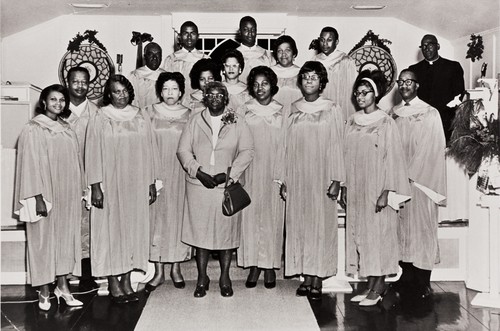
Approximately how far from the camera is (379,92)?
216 inches

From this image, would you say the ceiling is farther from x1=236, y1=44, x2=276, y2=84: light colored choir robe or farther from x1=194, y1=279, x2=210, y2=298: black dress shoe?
x1=194, y1=279, x2=210, y2=298: black dress shoe

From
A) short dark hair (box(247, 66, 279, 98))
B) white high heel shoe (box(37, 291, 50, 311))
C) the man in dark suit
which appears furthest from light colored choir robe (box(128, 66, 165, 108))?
the man in dark suit

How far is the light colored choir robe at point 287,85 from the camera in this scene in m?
6.30

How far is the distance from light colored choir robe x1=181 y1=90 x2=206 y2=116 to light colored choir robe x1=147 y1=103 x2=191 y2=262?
0.21 metres

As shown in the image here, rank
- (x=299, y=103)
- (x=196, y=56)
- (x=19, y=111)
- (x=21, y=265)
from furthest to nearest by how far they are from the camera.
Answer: (x=19, y=111), (x=196, y=56), (x=21, y=265), (x=299, y=103)

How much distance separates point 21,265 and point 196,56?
112 inches

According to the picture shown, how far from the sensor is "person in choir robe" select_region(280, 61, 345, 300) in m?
5.51

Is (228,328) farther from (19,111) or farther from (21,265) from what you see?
(19,111)

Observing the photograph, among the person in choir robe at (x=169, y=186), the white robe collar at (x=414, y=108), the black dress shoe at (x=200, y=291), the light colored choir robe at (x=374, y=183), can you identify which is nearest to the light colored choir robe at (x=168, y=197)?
the person in choir robe at (x=169, y=186)

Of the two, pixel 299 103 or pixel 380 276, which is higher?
pixel 299 103

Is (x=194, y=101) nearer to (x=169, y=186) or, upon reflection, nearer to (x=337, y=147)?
(x=169, y=186)

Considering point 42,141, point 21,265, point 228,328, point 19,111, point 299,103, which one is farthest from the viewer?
point 19,111

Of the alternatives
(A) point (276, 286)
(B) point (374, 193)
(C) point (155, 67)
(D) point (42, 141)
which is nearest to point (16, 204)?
(D) point (42, 141)

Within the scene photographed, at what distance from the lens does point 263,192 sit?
5797mm
